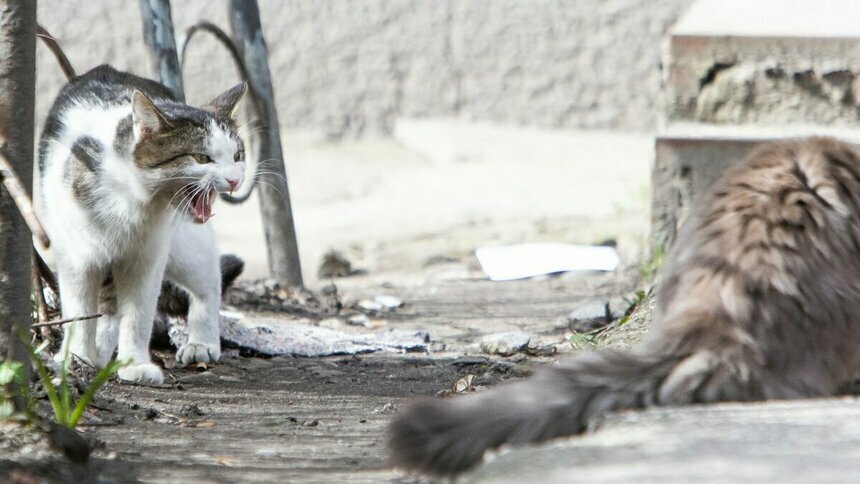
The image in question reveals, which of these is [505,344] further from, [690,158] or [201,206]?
[690,158]

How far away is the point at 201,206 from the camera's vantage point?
14.8 ft

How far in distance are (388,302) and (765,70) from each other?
2.41 metres

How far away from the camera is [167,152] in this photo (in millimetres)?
4375

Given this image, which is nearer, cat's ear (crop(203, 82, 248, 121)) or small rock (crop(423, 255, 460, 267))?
cat's ear (crop(203, 82, 248, 121))

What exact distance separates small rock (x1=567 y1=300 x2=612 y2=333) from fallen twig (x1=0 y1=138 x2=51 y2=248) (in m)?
3.11

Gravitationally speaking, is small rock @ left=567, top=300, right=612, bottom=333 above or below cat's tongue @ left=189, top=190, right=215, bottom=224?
below

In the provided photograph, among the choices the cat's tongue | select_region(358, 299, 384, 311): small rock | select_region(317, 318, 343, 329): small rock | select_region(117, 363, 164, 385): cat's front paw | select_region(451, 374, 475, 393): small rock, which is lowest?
select_region(358, 299, 384, 311): small rock

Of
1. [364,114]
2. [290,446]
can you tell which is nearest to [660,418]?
[290,446]

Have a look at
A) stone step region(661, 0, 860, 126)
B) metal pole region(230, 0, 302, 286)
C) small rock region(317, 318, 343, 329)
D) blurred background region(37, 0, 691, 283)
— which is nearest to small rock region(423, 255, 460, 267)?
metal pole region(230, 0, 302, 286)

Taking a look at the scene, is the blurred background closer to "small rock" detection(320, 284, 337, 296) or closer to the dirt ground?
the dirt ground

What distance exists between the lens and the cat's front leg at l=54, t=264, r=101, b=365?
171 inches

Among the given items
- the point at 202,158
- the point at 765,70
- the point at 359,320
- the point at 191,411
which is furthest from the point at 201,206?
the point at 765,70

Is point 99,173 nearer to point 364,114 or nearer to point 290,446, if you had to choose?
point 290,446

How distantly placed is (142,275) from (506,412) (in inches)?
88.6
